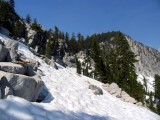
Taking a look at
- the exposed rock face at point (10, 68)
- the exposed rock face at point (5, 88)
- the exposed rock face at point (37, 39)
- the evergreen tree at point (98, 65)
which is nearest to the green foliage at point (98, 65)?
the evergreen tree at point (98, 65)

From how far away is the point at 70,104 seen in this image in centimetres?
1739

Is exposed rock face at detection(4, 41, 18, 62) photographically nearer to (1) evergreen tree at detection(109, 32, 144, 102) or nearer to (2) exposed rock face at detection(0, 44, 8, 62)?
(2) exposed rock face at detection(0, 44, 8, 62)

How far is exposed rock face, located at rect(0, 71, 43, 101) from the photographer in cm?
1406

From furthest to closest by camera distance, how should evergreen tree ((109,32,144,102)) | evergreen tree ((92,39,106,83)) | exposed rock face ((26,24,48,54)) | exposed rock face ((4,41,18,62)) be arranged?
1. exposed rock face ((26,24,48,54))
2. evergreen tree ((92,39,106,83))
3. evergreen tree ((109,32,144,102))
4. exposed rock face ((4,41,18,62))

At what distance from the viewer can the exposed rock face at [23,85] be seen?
14062 millimetres

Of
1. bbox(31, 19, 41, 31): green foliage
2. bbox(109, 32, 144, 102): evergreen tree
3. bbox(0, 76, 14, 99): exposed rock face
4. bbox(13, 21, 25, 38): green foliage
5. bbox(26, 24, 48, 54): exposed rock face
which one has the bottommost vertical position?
bbox(0, 76, 14, 99): exposed rock face

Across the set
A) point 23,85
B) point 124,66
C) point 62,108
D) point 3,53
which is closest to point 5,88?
point 23,85

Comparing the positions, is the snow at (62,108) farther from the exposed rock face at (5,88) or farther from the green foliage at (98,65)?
the green foliage at (98,65)

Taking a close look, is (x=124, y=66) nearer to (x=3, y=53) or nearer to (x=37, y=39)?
(x=3, y=53)

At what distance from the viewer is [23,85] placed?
577 inches

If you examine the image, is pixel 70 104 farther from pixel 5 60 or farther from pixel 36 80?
pixel 5 60

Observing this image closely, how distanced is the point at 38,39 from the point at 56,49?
20.7 meters

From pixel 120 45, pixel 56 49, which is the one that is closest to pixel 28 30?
pixel 56 49

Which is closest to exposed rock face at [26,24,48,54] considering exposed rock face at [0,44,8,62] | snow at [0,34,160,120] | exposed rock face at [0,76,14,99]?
snow at [0,34,160,120]
